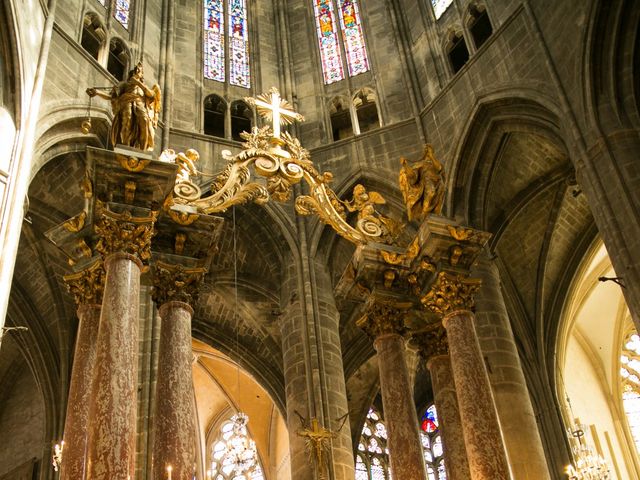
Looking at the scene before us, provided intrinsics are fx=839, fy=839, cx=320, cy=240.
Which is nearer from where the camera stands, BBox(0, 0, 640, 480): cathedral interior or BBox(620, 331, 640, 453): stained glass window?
BBox(0, 0, 640, 480): cathedral interior

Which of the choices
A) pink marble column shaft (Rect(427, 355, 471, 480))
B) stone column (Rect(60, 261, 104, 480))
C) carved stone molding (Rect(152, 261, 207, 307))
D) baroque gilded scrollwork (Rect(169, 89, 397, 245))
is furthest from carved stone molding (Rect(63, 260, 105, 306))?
pink marble column shaft (Rect(427, 355, 471, 480))

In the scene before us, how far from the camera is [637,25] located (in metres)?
12.4

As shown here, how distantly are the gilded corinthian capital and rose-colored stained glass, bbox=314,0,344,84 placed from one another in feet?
30.4

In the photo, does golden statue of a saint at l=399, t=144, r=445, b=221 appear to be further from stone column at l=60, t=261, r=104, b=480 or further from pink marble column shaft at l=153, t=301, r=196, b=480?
stone column at l=60, t=261, r=104, b=480

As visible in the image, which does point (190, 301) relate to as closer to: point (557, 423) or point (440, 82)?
point (440, 82)

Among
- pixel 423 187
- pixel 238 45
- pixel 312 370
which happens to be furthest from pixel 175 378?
pixel 238 45

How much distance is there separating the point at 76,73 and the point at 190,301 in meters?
6.68

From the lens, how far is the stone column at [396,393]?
398 inches

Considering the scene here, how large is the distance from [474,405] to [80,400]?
Result: 446 cm

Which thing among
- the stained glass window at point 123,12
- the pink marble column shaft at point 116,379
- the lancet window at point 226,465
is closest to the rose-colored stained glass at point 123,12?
the stained glass window at point 123,12

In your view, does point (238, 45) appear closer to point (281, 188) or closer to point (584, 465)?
point (281, 188)

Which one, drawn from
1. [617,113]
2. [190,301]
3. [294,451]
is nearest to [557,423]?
[294,451]

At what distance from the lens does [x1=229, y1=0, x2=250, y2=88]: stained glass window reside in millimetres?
19188

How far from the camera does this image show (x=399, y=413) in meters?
10.5
